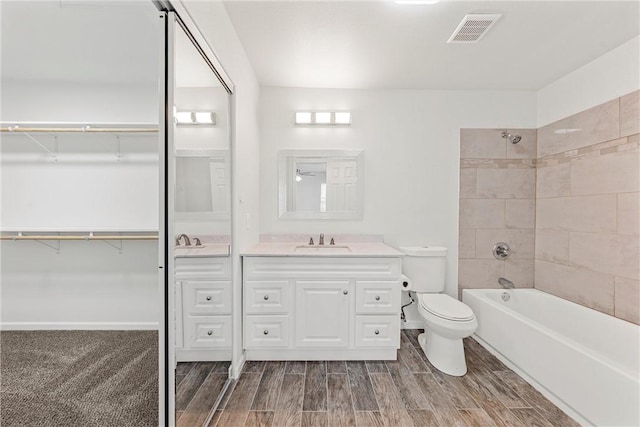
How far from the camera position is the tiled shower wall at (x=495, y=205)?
2.95m

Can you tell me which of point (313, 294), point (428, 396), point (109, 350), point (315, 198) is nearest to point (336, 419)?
point (428, 396)

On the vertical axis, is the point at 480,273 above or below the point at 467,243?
A: below

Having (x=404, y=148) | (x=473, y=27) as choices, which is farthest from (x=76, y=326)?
(x=473, y=27)

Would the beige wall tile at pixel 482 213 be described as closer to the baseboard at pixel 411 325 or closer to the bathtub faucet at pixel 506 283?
the bathtub faucet at pixel 506 283

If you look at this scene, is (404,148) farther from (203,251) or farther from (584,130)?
(203,251)

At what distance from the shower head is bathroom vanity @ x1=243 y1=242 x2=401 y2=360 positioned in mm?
1764

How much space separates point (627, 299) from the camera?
7.01ft

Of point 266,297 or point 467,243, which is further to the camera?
point 467,243

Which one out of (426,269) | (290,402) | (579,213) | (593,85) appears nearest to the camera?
(290,402)

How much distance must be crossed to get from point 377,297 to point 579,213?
1.88 metres

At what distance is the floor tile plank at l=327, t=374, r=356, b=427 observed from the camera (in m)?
1.74

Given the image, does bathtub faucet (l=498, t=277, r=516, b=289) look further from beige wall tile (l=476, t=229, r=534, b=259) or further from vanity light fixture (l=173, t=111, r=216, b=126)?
vanity light fixture (l=173, t=111, r=216, b=126)

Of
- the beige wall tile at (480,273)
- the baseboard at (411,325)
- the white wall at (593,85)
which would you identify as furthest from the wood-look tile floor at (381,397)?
the white wall at (593,85)

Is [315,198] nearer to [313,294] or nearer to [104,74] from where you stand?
[313,294]
